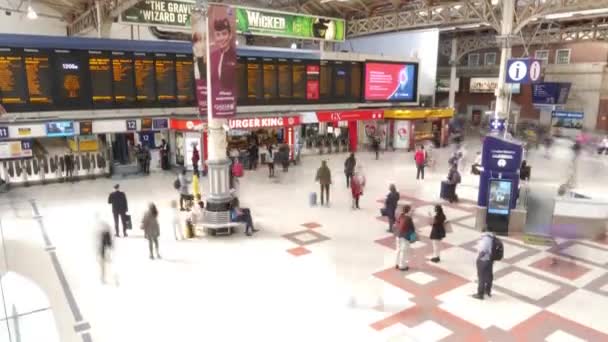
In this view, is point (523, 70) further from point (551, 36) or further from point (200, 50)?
point (551, 36)

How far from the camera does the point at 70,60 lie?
16.6 meters

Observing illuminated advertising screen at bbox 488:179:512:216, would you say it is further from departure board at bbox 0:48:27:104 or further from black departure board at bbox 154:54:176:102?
departure board at bbox 0:48:27:104

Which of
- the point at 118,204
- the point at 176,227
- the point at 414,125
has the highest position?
the point at 414,125

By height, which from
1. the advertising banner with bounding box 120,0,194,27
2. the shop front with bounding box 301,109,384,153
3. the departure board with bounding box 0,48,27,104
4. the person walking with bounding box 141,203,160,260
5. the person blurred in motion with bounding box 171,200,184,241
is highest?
the advertising banner with bounding box 120,0,194,27

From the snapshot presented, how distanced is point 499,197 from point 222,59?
7750 millimetres

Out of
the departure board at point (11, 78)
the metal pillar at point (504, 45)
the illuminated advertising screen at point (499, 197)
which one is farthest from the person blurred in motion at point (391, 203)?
the departure board at point (11, 78)

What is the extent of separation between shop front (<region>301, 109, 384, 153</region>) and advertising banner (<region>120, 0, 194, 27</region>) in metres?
7.31

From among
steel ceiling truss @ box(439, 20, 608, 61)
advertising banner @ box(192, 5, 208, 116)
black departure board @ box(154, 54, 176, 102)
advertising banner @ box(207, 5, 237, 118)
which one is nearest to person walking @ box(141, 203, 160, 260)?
advertising banner @ box(207, 5, 237, 118)

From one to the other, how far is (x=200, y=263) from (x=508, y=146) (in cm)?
793

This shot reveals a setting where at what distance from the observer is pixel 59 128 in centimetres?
1603

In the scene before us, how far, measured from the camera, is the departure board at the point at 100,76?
17.1m

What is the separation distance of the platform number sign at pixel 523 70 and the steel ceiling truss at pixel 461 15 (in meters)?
4.02

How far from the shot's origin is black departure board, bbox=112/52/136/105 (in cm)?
1755

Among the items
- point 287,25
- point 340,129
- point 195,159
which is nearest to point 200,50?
point 195,159
